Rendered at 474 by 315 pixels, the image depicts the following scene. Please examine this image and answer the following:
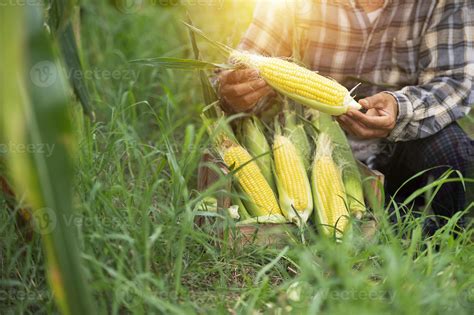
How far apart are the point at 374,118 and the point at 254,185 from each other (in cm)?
36

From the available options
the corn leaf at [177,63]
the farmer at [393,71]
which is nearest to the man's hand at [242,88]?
the farmer at [393,71]

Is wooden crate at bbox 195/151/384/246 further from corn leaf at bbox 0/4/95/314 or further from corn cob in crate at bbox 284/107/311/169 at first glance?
corn leaf at bbox 0/4/95/314

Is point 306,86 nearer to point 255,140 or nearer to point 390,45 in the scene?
point 255,140

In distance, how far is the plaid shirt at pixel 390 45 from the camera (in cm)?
189

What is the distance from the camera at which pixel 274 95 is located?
2.01 metres

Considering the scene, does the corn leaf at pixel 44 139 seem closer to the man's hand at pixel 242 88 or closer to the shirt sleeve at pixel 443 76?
the man's hand at pixel 242 88

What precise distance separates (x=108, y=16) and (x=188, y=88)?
0.60 m

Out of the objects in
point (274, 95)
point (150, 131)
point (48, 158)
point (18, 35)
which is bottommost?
point (150, 131)

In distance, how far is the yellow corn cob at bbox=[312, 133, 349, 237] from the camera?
1.64 meters

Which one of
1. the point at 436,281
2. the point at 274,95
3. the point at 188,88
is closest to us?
the point at 436,281

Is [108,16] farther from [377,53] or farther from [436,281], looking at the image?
[436,281]

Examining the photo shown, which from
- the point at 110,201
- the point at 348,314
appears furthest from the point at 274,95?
the point at 348,314

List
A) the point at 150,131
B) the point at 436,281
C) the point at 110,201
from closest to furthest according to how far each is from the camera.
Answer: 1. the point at 436,281
2. the point at 110,201
3. the point at 150,131

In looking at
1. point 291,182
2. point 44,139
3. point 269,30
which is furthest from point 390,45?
point 44,139
